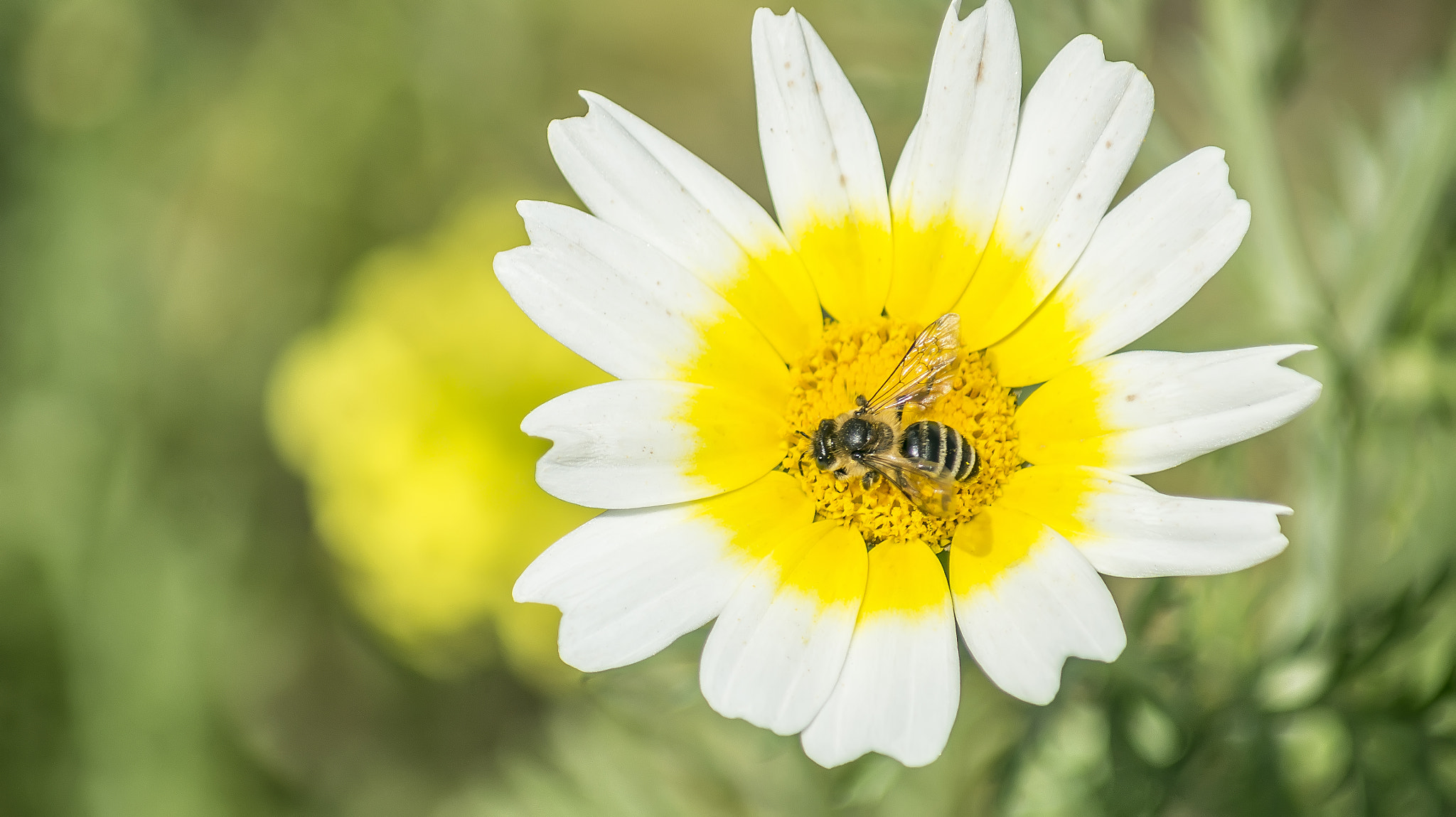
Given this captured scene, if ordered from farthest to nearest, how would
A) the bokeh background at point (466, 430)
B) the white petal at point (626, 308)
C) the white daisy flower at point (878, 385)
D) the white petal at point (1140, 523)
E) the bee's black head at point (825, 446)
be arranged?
1. the bokeh background at point (466, 430)
2. the bee's black head at point (825, 446)
3. the white petal at point (626, 308)
4. the white daisy flower at point (878, 385)
5. the white petal at point (1140, 523)

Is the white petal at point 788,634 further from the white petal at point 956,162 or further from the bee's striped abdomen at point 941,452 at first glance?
the white petal at point 956,162

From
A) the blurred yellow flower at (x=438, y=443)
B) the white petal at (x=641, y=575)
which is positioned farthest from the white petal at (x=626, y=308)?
the blurred yellow flower at (x=438, y=443)

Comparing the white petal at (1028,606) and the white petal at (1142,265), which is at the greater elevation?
the white petal at (1142,265)

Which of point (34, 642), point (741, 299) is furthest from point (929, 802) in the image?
point (34, 642)

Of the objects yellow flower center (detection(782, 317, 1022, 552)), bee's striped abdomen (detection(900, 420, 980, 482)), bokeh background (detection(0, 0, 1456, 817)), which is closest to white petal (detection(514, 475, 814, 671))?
yellow flower center (detection(782, 317, 1022, 552))

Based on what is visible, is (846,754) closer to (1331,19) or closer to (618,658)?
(618,658)

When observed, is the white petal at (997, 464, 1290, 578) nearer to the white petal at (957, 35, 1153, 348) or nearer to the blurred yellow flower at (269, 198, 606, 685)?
the white petal at (957, 35, 1153, 348)

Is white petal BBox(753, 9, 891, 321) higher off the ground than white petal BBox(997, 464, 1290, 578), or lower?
higher
